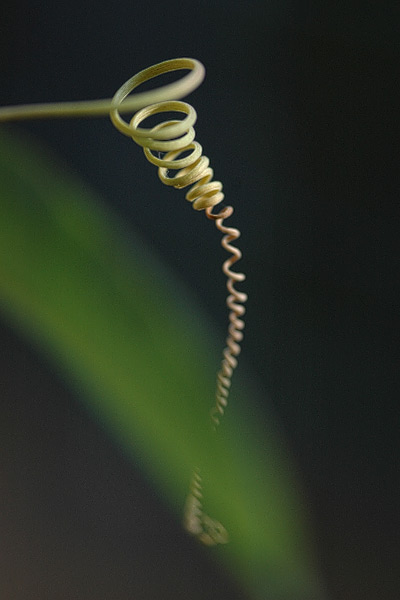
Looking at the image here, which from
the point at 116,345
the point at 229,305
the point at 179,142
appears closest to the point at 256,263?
the point at 229,305

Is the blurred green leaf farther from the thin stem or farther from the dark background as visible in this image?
the dark background

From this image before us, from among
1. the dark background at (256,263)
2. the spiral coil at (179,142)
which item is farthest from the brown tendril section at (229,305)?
the dark background at (256,263)

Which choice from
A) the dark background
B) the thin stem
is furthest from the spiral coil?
the dark background

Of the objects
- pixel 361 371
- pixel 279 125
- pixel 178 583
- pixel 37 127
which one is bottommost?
pixel 178 583

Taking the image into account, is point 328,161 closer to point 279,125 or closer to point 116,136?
point 279,125

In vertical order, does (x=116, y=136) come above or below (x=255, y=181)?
above

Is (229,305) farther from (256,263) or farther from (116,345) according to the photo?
(256,263)

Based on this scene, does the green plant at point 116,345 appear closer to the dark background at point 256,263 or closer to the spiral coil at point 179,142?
the spiral coil at point 179,142

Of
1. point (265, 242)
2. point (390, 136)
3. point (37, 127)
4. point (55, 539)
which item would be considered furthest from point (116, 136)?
point (55, 539)
